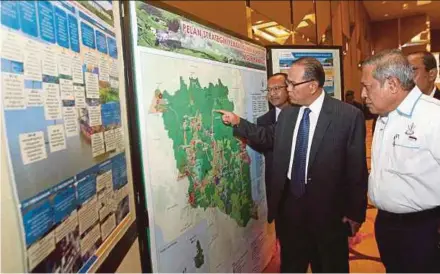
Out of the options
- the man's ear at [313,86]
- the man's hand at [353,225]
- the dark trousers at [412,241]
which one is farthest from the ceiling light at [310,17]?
the dark trousers at [412,241]

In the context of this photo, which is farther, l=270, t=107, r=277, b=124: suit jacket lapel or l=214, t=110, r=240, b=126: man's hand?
l=270, t=107, r=277, b=124: suit jacket lapel

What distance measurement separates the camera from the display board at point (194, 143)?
4.97 feet

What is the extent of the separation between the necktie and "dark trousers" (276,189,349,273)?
7 centimetres

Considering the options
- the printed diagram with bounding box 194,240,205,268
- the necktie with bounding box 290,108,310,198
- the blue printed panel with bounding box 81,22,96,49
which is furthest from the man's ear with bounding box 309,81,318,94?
the blue printed panel with bounding box 81,22,96,49

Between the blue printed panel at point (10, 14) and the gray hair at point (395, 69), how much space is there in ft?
4.89

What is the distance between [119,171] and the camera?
1334mm

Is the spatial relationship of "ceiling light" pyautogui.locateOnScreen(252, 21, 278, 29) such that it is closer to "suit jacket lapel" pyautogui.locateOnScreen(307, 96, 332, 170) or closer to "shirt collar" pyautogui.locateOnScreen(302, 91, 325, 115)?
"shirt collar" pyautogui.locateOnScreen(302, 91, 325, 115)

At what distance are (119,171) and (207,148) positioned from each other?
72 centimetres

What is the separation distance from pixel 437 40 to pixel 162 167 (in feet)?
15.1

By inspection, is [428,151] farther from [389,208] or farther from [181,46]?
[181,46]

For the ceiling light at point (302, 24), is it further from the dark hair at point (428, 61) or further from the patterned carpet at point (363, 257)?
the patterned carpet at point (363, 257)

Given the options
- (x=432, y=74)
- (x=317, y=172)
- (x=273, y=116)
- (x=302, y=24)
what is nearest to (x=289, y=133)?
(x=317, y=172)

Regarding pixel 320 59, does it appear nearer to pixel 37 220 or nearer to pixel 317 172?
pixel 317 172

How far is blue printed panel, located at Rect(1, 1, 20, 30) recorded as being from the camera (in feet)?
2.40
